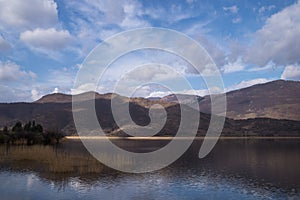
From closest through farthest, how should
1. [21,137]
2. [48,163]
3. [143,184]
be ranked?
[143,184], [48,163], [21,137]

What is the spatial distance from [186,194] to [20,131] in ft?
187

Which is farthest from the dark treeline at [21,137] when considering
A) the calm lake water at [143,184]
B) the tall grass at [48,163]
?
the calm lake water at [143,184]

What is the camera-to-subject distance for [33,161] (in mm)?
40250

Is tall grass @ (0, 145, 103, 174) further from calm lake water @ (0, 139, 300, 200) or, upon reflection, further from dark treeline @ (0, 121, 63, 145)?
dark treeline @ (0, 121, 63, 145)

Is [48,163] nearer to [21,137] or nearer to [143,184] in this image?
[143,184]

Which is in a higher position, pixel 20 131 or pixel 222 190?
pixel 20 131

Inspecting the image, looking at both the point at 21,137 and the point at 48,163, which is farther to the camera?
the point at 21,137

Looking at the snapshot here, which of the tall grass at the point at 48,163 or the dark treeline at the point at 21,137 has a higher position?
the dark treeline at the point at 21,137

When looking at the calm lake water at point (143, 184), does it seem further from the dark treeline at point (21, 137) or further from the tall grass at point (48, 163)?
the dark treeline at point (21, 137)

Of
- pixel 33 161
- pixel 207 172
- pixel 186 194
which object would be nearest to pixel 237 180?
pixel 207 172

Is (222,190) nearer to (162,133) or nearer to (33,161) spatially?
(33,161)

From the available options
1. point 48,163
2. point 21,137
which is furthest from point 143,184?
point 21,137

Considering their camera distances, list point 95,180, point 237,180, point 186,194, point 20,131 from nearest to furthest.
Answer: point 186,194 < point 95,180 < point 237,180 < point 20,131

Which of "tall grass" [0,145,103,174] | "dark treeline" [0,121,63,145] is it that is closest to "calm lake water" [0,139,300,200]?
"tall grass" [0,145,103,174]
